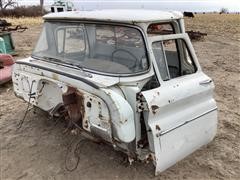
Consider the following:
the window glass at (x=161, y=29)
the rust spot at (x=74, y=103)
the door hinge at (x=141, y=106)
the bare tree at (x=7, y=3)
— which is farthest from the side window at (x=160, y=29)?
the bare tree at (x=7, y=3)

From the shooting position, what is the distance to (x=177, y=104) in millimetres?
3277

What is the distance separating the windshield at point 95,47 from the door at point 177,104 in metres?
0.21

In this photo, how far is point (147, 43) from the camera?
3246mm

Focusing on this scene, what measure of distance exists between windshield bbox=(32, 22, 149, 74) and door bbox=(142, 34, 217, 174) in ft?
0.68

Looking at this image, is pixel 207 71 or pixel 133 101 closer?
pixel 133 101

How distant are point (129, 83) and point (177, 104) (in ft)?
1.87

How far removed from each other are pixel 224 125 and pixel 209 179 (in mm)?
1442

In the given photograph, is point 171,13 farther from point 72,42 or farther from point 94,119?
point 94,119

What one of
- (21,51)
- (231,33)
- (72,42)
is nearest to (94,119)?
(72,42)

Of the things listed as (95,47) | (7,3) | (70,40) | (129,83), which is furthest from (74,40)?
(7,3)

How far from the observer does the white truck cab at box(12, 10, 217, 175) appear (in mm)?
3041

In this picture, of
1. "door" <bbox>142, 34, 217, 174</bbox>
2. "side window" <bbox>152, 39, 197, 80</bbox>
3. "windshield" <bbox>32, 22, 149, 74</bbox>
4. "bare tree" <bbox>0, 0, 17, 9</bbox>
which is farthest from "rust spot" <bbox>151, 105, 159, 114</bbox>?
"bare tree" <bbox>0, 0, 17, 9</bbox>

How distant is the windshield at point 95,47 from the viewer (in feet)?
10.8

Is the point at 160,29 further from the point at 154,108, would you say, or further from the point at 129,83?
the point at 154,108
